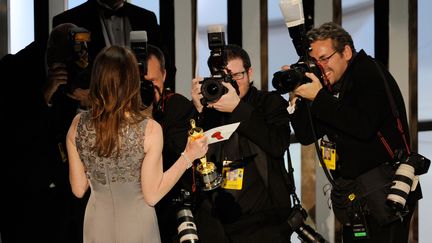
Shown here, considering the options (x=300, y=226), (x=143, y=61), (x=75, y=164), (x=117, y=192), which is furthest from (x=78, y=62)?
(x=300, y=226)

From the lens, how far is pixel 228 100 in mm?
3145

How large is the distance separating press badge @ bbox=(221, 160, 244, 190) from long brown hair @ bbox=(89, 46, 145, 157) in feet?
1.75

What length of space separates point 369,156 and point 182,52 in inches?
64.6

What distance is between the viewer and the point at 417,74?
190 inches

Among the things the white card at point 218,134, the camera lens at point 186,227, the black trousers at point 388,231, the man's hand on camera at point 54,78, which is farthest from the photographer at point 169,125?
the black trousers at point 388,231

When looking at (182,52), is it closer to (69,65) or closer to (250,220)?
(69,65)

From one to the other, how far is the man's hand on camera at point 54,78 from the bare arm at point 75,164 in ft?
2.77

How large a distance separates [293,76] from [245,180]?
46 cm

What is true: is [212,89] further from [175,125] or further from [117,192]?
[117,192]

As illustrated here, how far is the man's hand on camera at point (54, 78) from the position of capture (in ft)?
12.2

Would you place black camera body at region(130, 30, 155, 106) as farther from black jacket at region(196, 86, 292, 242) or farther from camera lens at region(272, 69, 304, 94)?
camera lens at region(272, 69, 304, 94)

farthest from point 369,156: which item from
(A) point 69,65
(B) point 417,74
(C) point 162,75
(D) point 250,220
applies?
(B) point 417,74

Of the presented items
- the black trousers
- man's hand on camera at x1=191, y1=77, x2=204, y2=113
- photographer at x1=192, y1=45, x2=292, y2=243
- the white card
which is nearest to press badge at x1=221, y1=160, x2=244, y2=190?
photographer at x1=192, y1=45, x2=292, y2=243

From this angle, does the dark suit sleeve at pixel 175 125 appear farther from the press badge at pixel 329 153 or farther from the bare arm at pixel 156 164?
the press badge at pixel 329 153
